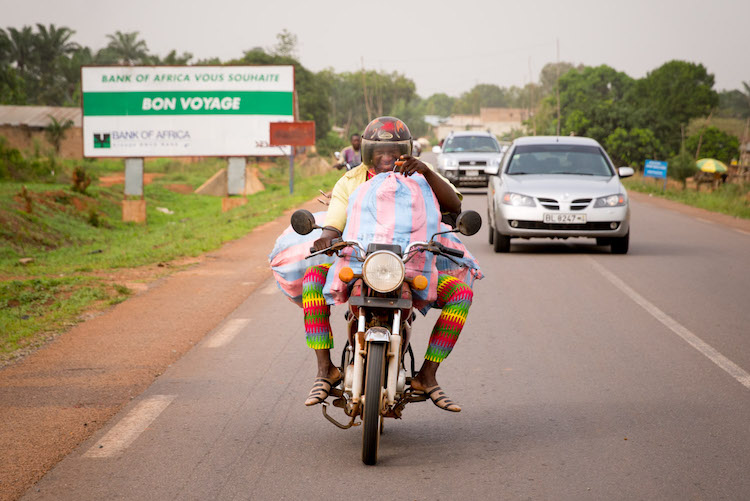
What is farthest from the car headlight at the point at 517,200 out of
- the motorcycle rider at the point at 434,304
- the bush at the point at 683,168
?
the bush at the point at 683,168

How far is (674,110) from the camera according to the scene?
80.9 metres

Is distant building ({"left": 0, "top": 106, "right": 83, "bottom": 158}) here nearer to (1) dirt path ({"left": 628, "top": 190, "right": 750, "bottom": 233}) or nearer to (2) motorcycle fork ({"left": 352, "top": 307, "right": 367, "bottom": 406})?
(1) dirt path ({"left": 628, "top": 190, "right": 750, "bottom": 233})

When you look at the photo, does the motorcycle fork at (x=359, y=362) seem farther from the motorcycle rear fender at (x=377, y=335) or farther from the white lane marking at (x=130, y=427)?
the white lane marking at (x=130, y=427)

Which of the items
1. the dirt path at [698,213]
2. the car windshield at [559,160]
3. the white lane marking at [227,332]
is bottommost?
the white lane marking at [227,332]

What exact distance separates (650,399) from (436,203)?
2.13 m

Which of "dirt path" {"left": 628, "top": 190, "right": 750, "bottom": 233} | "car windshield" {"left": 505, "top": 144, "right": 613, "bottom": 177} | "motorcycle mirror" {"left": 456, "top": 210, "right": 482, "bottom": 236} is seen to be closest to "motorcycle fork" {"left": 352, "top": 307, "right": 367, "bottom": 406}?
"motorcycle mirror" {"left": 456, "top": 210, "right": 482, "bottom": 236}

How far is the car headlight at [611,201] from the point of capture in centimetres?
1337

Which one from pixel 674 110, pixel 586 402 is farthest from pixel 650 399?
pixel 674 110

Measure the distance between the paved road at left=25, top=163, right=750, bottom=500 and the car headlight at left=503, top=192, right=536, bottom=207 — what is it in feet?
13.9

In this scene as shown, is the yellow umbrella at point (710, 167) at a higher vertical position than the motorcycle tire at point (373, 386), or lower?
higher

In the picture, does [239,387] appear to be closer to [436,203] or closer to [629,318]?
[436,203]

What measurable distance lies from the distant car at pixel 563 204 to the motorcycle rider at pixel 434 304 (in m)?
8.82

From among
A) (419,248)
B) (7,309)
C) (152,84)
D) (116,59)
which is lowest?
(7,309)

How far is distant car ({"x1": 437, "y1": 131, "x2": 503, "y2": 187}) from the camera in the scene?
1056 inches
